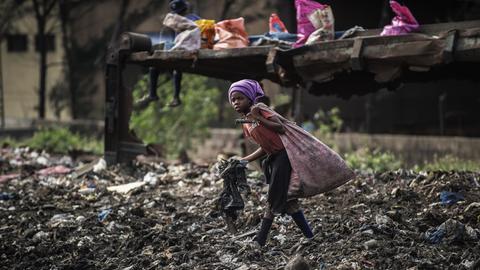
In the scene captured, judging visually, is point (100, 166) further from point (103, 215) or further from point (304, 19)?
point (304, 19)

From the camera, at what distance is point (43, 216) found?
836 cm

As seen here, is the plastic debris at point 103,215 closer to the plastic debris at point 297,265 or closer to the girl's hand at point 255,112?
the girl's hand at point 255,112

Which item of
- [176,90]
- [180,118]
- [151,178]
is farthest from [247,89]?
[180,118]

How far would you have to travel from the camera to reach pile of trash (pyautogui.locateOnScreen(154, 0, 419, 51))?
8625mm

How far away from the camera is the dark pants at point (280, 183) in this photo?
5816mm

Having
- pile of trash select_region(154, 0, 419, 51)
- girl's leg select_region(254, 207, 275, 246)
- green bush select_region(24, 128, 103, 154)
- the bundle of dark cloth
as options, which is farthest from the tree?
girl's leg select_region(254, 207, 275, 246)

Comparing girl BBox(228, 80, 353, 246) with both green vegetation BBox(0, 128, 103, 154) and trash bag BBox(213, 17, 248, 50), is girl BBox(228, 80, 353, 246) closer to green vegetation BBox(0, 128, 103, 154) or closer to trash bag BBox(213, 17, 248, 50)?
trash bag BBox(213, 17, 248, 50)

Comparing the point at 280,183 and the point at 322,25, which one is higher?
the point at 322,25

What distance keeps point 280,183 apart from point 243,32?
446 centimetres

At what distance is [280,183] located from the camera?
19.2 feet

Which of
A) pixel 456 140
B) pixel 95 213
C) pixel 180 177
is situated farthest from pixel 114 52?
pixel 456 140

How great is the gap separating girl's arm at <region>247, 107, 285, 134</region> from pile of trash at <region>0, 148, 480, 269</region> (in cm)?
105

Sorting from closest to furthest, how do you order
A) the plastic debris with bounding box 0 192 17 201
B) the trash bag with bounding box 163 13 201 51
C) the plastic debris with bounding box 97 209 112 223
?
the plastic debris with bounding box 97 209 112 223 < the plastic debris with bounding box 0 192 17 201 < the trash bag with bounding box 163 13 201 51

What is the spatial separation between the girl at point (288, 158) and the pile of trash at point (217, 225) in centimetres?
51
